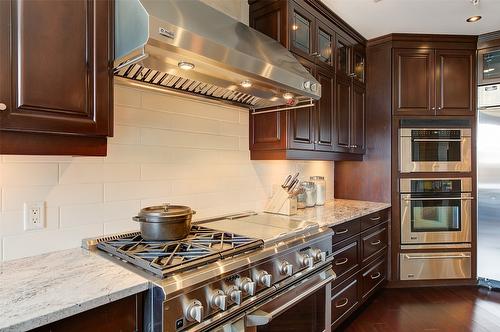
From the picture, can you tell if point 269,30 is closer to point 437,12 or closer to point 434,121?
point 437,12

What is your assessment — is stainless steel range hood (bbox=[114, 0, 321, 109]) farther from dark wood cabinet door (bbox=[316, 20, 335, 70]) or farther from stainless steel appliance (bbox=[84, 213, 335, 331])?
stainless steel appliance (bbox=[84, 213, 335, 331])

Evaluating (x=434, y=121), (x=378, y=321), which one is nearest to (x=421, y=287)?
(x=378, y=321)

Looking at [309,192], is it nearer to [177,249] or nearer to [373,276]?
[373,276]

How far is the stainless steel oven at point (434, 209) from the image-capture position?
3150 mm

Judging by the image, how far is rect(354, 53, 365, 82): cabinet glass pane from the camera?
122 inches

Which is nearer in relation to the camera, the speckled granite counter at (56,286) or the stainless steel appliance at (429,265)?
the speckled granite counter at (56,286)

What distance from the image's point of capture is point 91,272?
1168 millimetres

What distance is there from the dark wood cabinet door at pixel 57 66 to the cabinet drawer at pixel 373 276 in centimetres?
235

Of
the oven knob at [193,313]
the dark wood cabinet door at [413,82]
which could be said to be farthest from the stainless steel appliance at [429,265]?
the oven knob at [193,313]

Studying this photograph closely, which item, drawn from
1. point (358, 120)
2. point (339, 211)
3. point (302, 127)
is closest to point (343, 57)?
point (358, 120)

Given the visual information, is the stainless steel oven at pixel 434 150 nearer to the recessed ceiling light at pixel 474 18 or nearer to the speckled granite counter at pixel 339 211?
the speckled granite counter at pixel 339 211

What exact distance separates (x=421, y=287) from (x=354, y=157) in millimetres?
1468

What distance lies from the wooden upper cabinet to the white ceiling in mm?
1890

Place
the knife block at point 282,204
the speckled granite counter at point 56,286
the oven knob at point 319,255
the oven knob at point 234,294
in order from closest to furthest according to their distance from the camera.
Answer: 1. the speckled granite counter at point 56,286
2. the oven knob at point 234,294
3. the oven knob at point 319,255
4. the knife block at point 282,204
